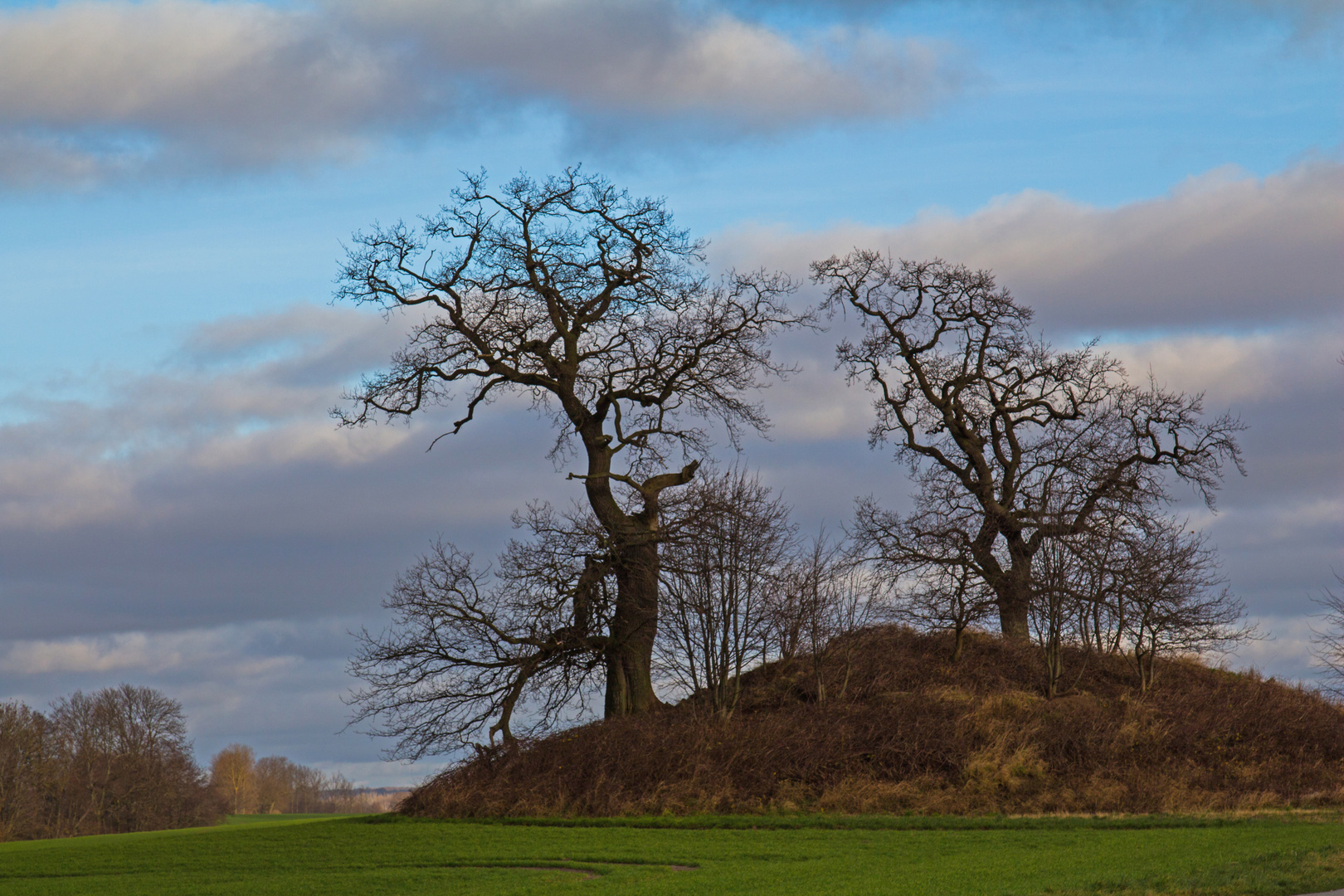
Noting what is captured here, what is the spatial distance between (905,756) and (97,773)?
4599 centimetres

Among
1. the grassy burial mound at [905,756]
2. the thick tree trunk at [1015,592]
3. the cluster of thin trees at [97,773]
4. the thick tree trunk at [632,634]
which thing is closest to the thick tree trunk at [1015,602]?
the thick tree trunk at [1015,592]

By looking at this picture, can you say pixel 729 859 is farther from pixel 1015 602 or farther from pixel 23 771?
pixel 23 771

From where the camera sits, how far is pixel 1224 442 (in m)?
33.4

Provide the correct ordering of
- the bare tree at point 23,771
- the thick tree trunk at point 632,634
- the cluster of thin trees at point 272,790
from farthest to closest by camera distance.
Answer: the cluster of thin trees at point 272,790 < the bare tree at point 23,771 < the thick tree trunk at point 632,634

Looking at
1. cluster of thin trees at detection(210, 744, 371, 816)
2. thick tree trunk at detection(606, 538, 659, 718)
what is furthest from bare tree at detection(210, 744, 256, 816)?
thick tree trunk at detection(606, 538, 659, 718)

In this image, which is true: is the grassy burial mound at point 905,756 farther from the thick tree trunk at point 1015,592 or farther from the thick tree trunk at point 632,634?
the thick tree trunk at point 1015,592

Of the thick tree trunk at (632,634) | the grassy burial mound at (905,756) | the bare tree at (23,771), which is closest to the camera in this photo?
the grassy burial mound at (905,756)

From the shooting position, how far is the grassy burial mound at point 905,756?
75.9ft

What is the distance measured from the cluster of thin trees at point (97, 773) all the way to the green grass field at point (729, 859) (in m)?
31.9

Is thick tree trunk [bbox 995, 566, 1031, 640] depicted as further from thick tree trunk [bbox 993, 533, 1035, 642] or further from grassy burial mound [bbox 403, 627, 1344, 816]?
grassy burial mound [bbox 403, 627, 1344, 816]

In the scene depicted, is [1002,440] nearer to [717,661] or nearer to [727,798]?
[717,661]

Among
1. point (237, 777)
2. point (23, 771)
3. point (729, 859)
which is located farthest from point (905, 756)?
point (237, 777)

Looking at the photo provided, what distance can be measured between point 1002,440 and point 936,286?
5085 millimetres

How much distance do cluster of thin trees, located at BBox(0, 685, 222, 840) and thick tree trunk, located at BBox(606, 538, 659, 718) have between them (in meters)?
33.4
